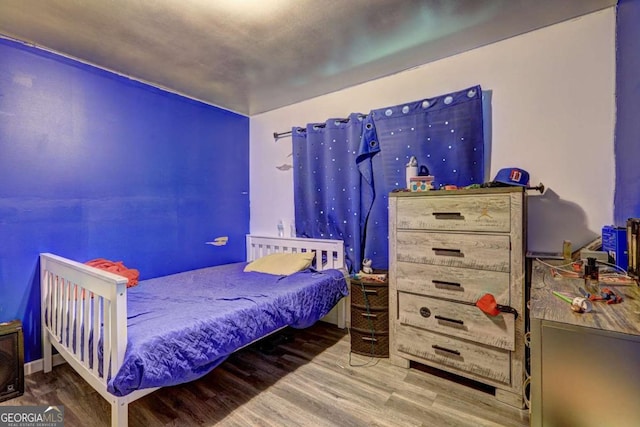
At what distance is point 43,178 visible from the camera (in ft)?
6.87

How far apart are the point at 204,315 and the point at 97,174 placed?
5.15 feet

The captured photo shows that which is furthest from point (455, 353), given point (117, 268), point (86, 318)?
point (117, 268)

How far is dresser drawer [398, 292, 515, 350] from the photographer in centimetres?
172

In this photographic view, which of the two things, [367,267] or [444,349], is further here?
[367,267]

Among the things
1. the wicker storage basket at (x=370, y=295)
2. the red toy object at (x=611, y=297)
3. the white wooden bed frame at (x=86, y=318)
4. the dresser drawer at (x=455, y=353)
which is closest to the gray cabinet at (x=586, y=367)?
the red toy object at (x=611, y=297)

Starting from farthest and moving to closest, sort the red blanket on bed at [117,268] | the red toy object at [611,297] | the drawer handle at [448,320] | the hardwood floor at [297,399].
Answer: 1. the red blanket on bed at [117,268]
2. the drawer handle at [448,320]
3. the hardwood floor at [297,399]
4. the red toy object at [611,297]

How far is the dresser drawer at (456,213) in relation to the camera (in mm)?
1730

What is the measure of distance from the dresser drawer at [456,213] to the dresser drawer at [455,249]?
51 mm

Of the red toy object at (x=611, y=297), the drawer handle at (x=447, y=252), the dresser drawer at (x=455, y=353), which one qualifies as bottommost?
the dresser drawer at (x=455, y=353)

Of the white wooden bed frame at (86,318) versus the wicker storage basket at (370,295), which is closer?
the white wooden bed frame at (86,318)

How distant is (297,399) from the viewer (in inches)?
70.5

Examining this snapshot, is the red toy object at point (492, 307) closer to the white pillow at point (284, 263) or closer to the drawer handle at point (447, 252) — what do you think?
the drawer handle at point (447, 252)

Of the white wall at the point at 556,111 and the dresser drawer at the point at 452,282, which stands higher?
the white wall at the point at 556,111

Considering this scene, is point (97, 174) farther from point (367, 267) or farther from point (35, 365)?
point (367, 267)
